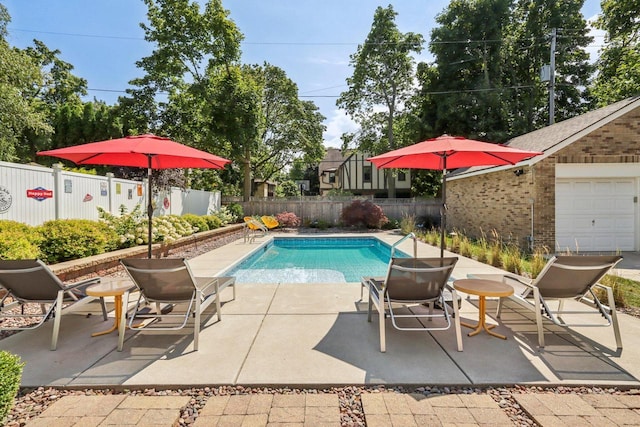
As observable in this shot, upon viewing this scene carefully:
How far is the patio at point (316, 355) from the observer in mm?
2697

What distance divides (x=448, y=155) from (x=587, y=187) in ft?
25.2

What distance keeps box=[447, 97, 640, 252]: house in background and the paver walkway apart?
26.8 feet

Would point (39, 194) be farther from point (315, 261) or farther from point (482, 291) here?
point (482, 291)

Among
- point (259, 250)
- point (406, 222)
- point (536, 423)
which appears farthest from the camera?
point (406, 222)

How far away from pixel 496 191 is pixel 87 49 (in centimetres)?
2193

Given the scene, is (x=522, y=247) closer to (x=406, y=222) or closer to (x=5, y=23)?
(x=406, y=222)

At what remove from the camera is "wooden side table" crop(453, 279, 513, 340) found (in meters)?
3.52

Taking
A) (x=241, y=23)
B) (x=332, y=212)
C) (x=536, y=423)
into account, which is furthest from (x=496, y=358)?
(x=241, y=23)

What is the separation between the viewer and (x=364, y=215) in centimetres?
1684

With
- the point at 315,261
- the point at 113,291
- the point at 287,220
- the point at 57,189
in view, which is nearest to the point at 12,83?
the point at 57,189

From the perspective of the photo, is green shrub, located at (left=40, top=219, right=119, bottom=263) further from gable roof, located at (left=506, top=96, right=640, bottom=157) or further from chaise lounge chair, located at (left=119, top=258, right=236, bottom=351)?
gable roof, located at (left=506, top=96, right=640, bottom=157)

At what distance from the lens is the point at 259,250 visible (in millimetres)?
10945

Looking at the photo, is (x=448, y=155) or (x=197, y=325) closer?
(x=197, y=325)

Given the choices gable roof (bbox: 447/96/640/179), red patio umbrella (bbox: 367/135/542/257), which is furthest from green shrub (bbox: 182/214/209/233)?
gable roof (bbox: 447/96/640/179)
